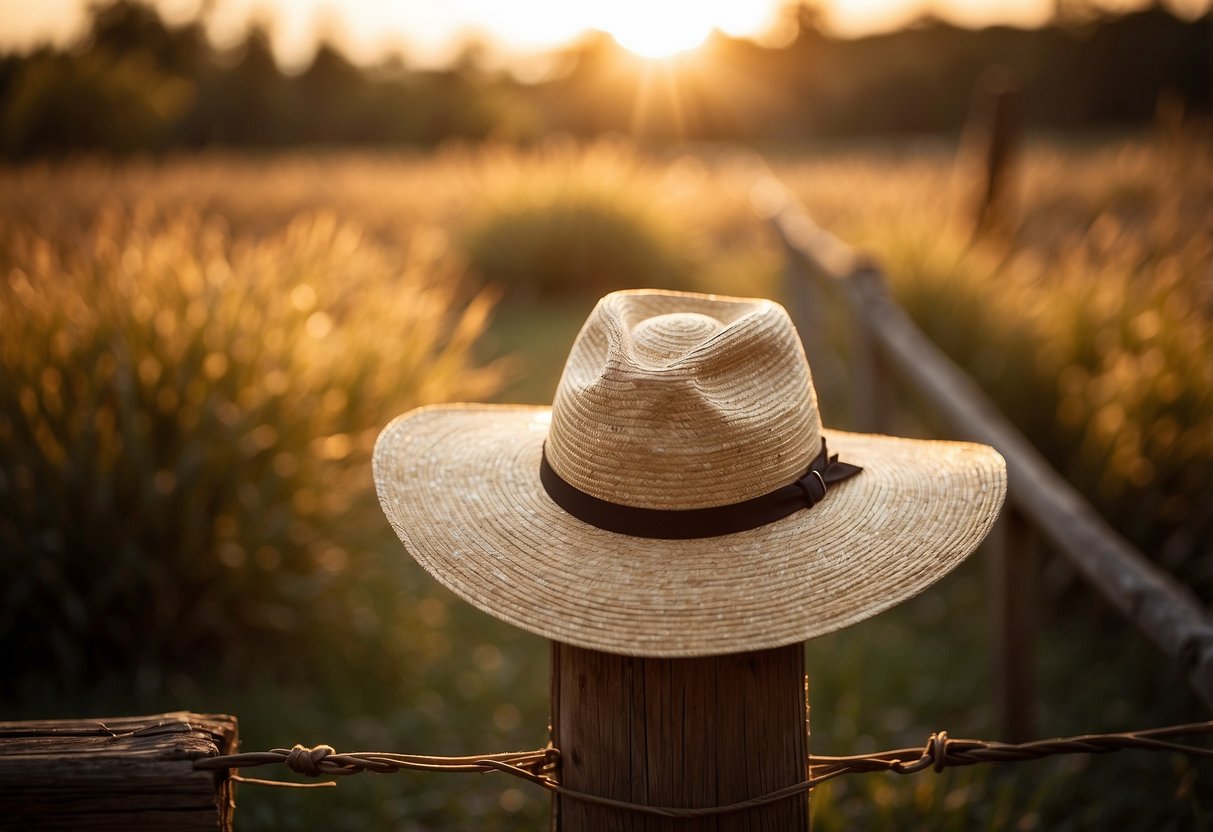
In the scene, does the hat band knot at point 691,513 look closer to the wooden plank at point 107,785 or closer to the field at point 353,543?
the wooden plank at point 107,785

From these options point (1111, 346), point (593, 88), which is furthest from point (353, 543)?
point (593, 88)

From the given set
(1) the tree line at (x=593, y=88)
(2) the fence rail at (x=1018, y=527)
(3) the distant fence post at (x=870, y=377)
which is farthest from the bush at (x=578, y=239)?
(3) the distant fence post at (x=870, y=377)

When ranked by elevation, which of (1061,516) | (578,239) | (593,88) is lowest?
(1061,516)

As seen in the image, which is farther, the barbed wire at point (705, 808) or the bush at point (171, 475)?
the bush at point (171, 475)

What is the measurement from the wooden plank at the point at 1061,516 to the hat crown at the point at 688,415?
1.03 m

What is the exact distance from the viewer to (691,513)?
4.21 feet

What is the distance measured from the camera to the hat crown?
1.28 meters

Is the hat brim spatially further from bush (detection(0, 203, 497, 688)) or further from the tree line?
the tree line

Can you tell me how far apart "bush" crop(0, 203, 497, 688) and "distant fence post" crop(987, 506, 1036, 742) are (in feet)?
7.07

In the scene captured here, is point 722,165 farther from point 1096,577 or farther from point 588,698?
point 588,698

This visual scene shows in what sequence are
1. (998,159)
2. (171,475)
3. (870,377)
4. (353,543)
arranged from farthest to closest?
(998,159), (870,377), (353,543), (171,475)

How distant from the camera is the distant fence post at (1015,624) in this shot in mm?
2789

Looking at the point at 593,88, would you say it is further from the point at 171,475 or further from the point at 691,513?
the point at 691,513

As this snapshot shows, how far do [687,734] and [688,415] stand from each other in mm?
447
